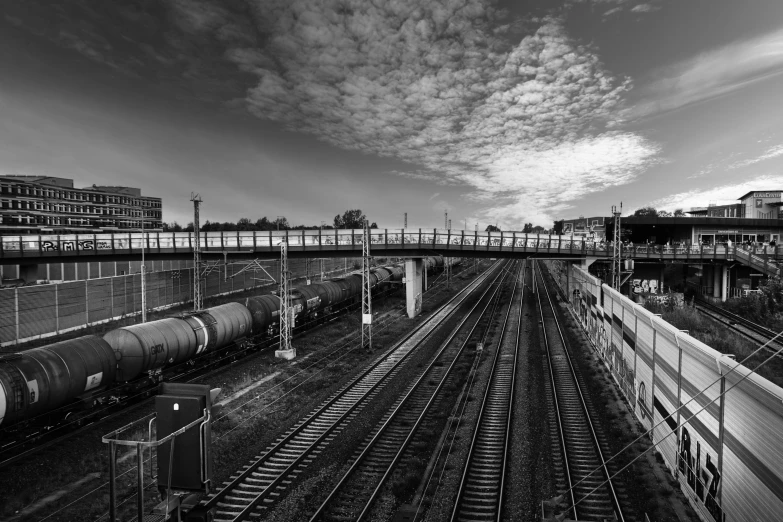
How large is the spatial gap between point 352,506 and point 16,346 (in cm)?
2621

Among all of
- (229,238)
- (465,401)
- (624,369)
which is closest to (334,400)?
(465,401)

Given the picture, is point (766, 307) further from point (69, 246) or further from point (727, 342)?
point (69, 246)

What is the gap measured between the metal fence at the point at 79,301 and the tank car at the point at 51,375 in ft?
50.8

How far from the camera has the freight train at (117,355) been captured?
1325 cm

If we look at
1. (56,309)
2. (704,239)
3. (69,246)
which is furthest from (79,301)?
(704,239)

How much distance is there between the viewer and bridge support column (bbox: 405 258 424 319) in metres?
38.2

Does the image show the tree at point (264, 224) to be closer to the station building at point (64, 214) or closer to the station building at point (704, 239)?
the station building at point (64, 214)

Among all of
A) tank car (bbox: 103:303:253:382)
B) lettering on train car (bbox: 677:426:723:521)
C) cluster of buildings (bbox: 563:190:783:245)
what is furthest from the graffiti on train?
cluster of buildings (bbox: 563:190:783:245)

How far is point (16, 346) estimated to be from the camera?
26062mm

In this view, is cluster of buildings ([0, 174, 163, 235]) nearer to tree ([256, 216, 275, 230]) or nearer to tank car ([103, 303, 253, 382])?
tree ([256, 216, 275, 230])

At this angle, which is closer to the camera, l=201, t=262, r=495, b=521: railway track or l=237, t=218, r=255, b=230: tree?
l=201, t=262, r=495, b=521: railway track

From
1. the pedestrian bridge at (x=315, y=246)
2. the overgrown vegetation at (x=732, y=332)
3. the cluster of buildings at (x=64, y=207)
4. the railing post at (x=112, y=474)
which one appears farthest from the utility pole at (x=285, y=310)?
the cluster of buildings at (x=64, y=207)

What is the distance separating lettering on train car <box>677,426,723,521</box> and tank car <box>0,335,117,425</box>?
713 inches

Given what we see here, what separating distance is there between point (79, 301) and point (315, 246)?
17.3 m
